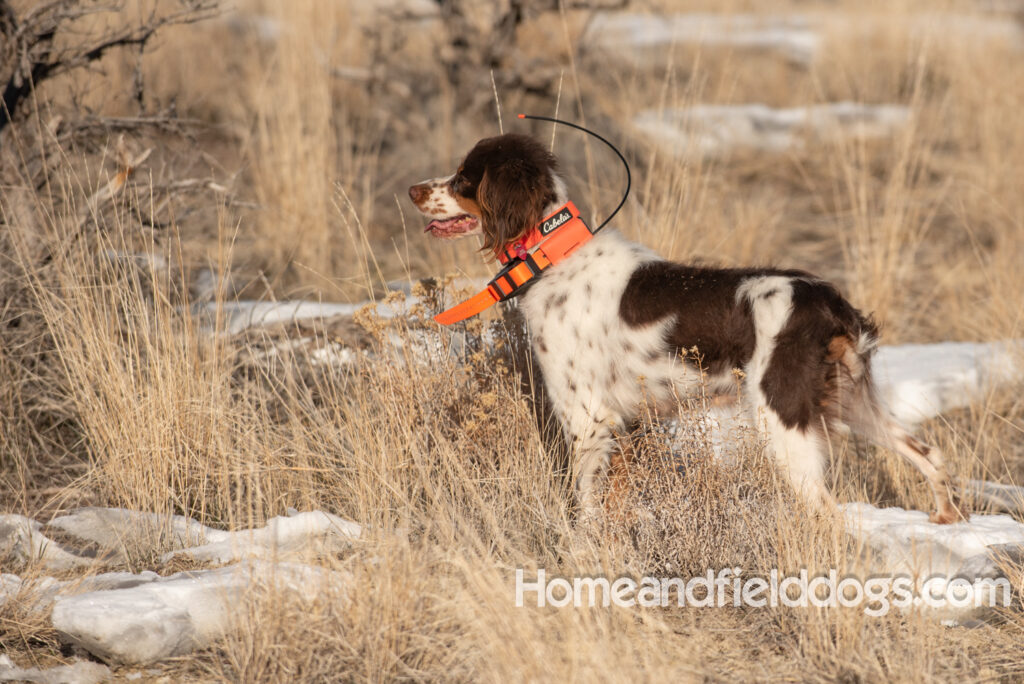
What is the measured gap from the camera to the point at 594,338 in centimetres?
334

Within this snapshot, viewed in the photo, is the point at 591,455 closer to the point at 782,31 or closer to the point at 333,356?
the point at 333,356

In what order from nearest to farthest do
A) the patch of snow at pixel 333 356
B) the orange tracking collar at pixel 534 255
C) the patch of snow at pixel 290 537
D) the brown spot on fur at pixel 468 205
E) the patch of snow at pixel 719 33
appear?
the patch of snow at pixel 290 537
the orange tracking collar at pixel 534 255
the brown spot on fur at pixel 468 205
the patch of snow at pixel 333 356
the patch of snow at pixel 719 33

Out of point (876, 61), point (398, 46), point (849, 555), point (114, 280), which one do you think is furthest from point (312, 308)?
point (876, 61)

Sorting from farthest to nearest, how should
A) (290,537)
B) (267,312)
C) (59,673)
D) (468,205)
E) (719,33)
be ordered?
1. (719,33)
2. (267,312)
3. (468,205)
4. (290,537)
5. (59,673)

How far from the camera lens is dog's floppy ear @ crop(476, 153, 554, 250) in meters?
3.40

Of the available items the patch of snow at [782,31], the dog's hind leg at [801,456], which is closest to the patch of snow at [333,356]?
the dog's hind leg at [801,456]

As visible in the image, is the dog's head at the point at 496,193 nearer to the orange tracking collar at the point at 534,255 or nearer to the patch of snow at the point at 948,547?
the orange tracking collar at the point at 534,255

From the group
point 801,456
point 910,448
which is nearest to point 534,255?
point 801,456

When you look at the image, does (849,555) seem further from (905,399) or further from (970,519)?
(905,399)

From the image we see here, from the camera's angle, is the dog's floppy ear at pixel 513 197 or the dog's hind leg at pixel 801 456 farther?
the dog's floppy ear at pixel 513 197

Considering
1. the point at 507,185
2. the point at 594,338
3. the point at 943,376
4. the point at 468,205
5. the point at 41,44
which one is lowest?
the point at 943,376

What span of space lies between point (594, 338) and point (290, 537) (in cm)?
118

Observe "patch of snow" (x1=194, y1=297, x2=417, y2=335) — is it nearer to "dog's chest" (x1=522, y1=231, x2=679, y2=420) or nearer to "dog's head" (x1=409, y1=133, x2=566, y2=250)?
"dog's head" (x1=409, y1=133, x2=566, y2=250)

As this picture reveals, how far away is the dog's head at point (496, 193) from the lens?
341 cm
